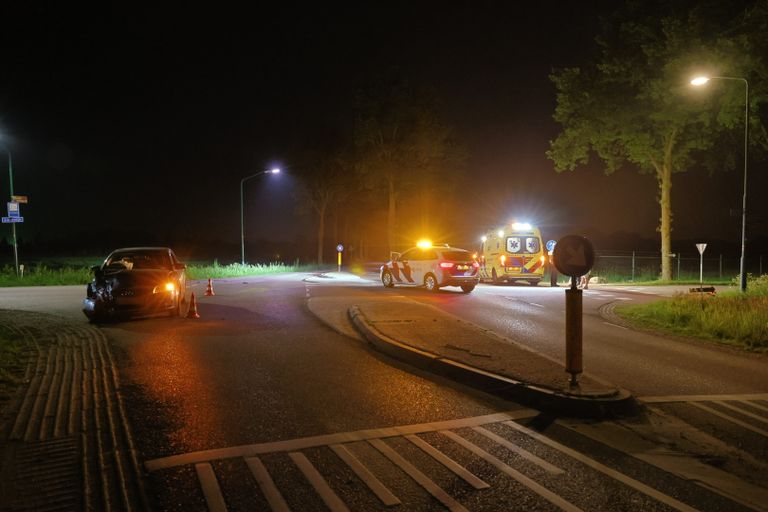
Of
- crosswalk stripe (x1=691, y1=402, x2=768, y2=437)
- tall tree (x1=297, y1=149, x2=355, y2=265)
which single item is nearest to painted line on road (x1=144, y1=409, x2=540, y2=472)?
crosswalk stripe (x1=691, y1=402, x2=768, y2=437)

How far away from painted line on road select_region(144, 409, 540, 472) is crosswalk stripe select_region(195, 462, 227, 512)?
177 millimetres

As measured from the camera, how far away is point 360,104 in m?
46.4

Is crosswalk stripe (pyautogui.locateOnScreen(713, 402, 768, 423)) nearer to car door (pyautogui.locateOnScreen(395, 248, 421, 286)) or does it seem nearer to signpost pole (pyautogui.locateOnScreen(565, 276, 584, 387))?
signpost pole (pyautogui.locateOnScreen(565, 276, 584, 387))

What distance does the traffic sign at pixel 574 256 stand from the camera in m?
6.75

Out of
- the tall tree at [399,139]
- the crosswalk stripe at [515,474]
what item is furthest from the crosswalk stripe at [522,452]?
the tall tree at [399,139]

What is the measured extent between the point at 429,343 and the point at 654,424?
163 inches

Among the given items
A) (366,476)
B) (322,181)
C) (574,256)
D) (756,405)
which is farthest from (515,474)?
(322,181)

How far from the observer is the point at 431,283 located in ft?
68.1

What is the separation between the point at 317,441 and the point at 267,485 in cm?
98

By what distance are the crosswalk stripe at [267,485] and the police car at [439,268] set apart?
1568 centimetres

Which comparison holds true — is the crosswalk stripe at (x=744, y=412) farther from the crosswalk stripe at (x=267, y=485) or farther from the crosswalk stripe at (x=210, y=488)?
the crosswalk stripe at (x=210, y=488)

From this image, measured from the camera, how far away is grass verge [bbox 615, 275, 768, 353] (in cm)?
1091

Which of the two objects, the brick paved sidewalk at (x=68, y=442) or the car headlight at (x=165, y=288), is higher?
Result: the car headlight at (x=165, y=288)

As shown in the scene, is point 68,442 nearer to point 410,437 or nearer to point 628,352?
point 410,437
